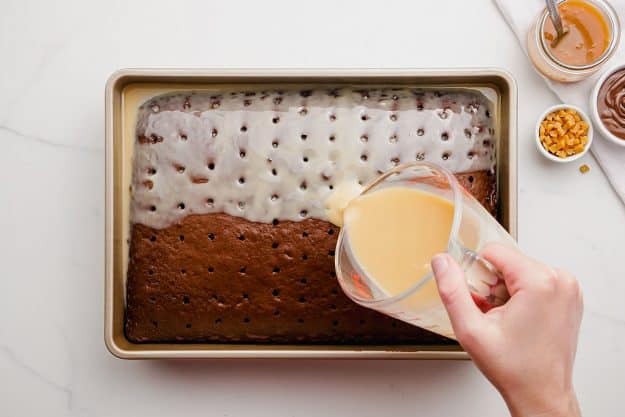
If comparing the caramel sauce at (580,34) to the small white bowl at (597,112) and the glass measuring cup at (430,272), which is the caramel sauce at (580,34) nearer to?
the small white bowl at (597,112)

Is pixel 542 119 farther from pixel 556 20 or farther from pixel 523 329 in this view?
pixel 523 329

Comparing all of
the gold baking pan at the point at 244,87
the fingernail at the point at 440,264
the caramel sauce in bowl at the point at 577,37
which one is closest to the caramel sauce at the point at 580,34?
the caramel sauce in bowl at the point at 577,37

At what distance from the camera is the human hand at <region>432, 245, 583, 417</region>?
692mm

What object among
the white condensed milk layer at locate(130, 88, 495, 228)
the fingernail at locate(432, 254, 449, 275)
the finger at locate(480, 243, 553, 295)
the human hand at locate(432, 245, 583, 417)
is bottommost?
the human hand at locate(432, 245, 583, 417)

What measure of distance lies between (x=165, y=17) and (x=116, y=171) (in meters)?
0.34

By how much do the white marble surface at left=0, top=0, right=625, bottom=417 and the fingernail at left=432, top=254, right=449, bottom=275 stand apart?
1.76 feet

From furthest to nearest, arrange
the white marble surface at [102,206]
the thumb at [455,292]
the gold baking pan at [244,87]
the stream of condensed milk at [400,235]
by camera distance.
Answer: the white marble surface at [102,206] → the gold baking pan at [244,87] → the stream of condensed milk at [400,235] → the thumb at [455,292]

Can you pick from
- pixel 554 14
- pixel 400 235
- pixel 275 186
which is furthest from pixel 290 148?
pixel 554 14

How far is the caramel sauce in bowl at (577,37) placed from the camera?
3.66 feet

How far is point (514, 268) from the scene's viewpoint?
72 cm

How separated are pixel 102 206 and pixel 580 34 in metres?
0.95

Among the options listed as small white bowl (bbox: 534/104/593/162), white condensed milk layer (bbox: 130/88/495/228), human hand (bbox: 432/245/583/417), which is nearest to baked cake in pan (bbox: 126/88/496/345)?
white condensed milk layer (bbox: 130/88/495/228)

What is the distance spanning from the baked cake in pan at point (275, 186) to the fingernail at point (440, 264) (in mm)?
362

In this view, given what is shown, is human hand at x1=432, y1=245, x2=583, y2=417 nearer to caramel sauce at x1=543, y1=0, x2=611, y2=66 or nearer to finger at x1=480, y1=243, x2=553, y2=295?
finger at x1=480, y1=243, x2=553, y2=295
